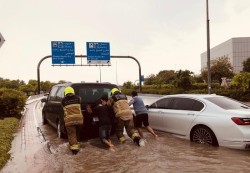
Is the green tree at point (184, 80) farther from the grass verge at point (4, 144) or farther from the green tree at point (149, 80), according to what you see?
the green tree at point (149, 80)

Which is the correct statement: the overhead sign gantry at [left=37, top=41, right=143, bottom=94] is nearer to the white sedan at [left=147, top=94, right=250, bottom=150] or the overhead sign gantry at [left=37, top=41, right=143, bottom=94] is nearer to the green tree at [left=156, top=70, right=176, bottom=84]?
the white sedan at [left=147, top=94, right=250, bottom=150]

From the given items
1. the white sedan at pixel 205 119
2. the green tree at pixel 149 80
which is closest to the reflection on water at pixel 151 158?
the white sedan at pixel 205 119

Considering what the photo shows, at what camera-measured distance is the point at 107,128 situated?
Answer: 27.3ft

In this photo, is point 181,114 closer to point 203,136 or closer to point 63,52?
point 203,136

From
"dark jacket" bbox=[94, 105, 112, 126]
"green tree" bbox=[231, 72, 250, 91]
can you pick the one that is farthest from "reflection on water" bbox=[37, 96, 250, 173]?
"green tree" bbox=[231, 72, 250, 91]

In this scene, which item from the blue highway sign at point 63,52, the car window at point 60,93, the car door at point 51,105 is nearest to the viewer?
the car window at point 60,93

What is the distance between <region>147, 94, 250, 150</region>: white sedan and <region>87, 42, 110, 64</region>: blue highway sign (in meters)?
21.4

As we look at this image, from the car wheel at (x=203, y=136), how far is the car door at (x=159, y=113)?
4.51 feet

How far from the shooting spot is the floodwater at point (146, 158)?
6.30 meters

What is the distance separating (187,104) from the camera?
9.15 m

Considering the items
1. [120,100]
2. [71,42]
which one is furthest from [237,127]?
[71,42]

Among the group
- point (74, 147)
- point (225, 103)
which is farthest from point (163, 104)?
point (74, 147)

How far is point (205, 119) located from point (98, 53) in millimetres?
24037

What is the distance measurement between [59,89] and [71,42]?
20.4 m
